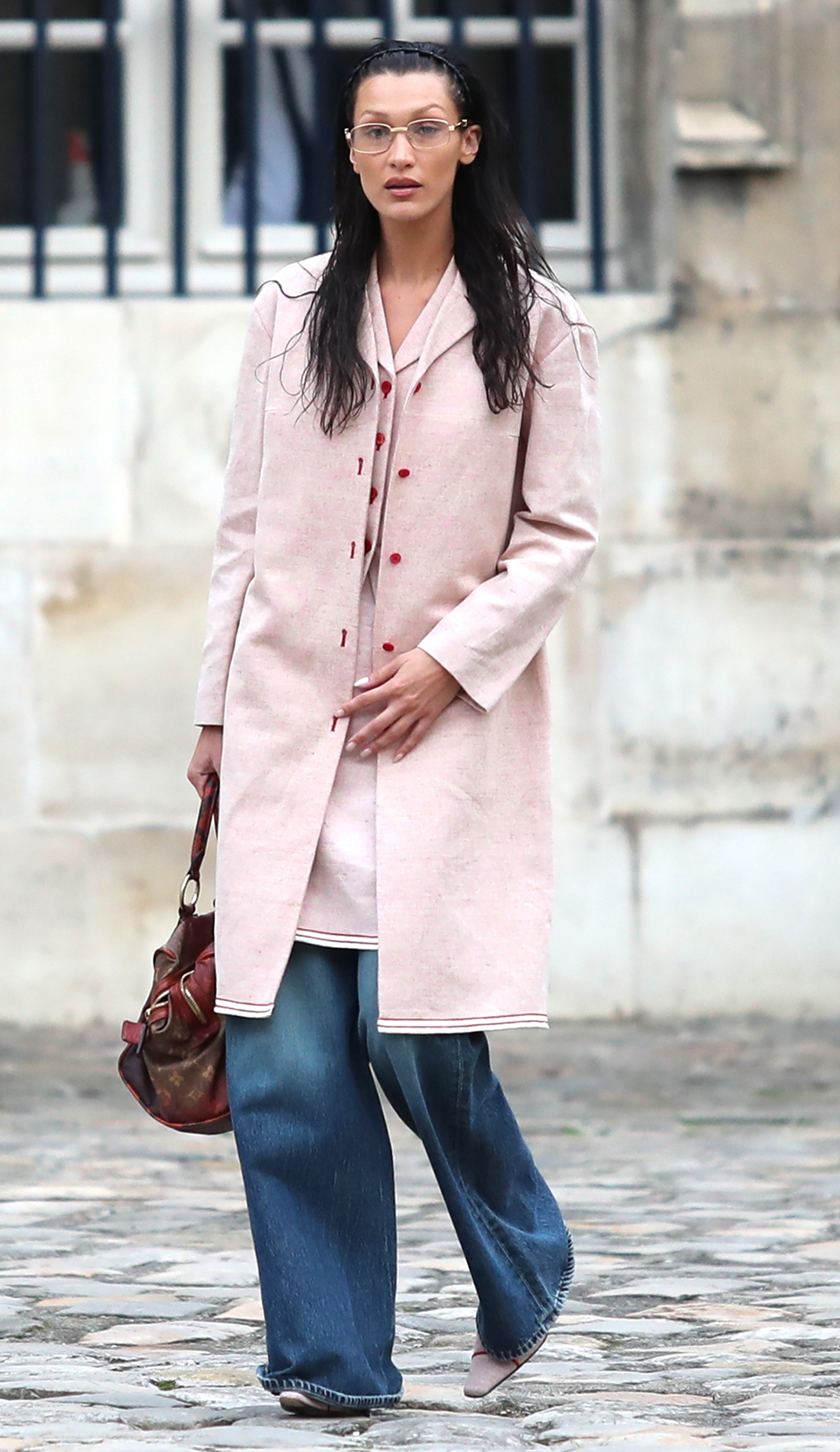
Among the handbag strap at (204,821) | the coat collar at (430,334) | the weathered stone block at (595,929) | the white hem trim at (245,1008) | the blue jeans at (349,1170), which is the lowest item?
the weathered stone block at (595,929)

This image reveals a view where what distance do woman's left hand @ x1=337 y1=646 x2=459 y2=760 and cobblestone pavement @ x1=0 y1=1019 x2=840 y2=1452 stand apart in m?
0.89

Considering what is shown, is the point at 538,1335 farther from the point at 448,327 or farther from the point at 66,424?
the point at 66,424

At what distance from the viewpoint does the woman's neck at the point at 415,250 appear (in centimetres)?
346

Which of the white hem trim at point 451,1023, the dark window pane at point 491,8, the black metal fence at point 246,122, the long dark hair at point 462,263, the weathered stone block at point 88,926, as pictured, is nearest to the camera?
the white hem trim at point 451,1023

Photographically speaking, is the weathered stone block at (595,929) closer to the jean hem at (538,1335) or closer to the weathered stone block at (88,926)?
the weathered stone block at (88,926)

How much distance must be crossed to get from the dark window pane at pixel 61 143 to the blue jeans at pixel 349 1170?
17.4 feet

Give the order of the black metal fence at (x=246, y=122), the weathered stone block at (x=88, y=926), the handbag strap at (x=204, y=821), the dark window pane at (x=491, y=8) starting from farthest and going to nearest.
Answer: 1. the dark window pane at (x=491, y=8)
2. the black metal fence at (x=246, y=122)
3. the weathered stone block at (x=88, y=926)
4. the handbag strap at (x=204, y=821)

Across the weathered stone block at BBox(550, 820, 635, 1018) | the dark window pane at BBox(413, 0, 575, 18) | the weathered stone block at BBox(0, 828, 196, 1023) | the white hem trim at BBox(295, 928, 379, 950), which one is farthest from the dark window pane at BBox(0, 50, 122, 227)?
the white hem trim at BBox(295, 928, 379, 950)

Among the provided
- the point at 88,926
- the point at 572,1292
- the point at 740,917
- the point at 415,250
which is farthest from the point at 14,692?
the point at 415,250

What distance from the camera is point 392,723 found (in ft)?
11.0

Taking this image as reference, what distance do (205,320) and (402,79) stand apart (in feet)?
15.0

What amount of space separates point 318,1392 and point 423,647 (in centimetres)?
98

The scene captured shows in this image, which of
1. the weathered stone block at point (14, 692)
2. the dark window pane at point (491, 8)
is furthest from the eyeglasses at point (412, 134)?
the dark window pane at point (491, 8)

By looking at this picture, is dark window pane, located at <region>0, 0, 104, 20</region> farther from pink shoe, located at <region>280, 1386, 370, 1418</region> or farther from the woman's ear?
pink shoe, located at <region>280, 1386, 370, 1418</region>
